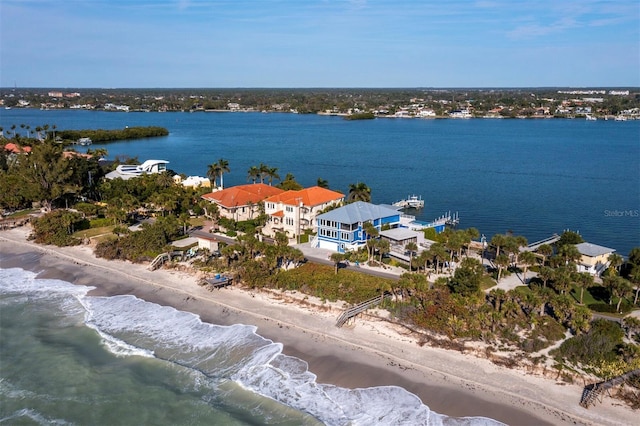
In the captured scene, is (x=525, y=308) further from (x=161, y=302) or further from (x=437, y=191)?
(x=437, y=191)

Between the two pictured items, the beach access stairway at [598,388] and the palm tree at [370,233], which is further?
the palm tree at [370,233]

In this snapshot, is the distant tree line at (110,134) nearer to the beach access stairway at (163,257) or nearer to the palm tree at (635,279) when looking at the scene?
the beach access stairway at (163,257)

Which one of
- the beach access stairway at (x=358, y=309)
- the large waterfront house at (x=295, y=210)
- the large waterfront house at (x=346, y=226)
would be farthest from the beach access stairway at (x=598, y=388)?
the large waterfront house at (x=295, y=210)

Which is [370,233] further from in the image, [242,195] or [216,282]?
[242,195]

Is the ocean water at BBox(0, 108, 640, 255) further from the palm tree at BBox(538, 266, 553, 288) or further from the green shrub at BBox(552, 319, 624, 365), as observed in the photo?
the green shrub at BBox(552, 319, 624, 365)

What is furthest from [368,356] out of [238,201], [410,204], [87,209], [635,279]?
[410,204]
